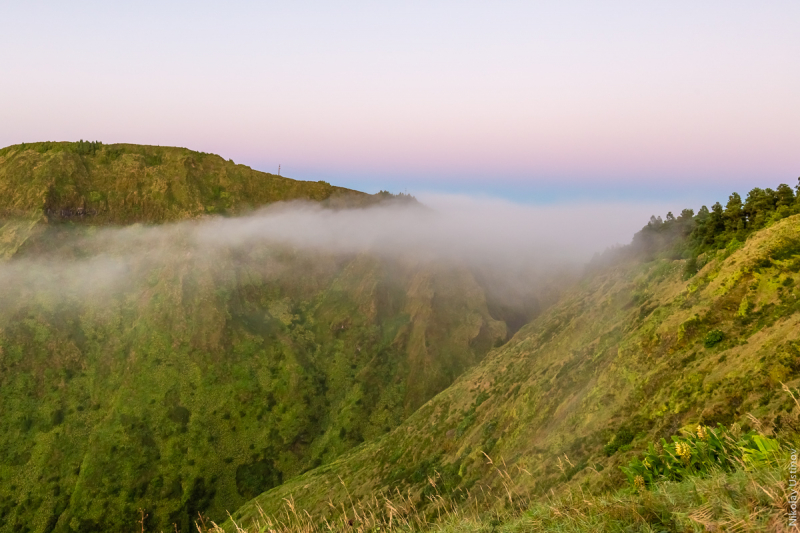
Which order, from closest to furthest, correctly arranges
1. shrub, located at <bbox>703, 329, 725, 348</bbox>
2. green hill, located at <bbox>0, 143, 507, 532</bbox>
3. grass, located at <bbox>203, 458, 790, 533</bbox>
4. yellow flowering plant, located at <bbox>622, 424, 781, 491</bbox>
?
grass, located at <bbox>203, 458, 790, 533</bbox>, yellow flowering plant, located at <bbox>622, 424, 781, 491</bbox>, shrub, located at <bbox>703, 329, 725, 348</bbox>, green hill, located at <bbox>0, 143, 507, 532</bbox>

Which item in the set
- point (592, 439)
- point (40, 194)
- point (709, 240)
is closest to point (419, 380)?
point (709, 240)

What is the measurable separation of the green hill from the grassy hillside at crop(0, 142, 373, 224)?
1.57 feet

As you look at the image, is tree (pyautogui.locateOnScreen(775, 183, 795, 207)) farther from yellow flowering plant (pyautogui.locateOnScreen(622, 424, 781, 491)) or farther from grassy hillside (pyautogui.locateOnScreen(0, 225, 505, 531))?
grassy hillside (pyautogui.locateOnScreen(0, 225, 505, 531))

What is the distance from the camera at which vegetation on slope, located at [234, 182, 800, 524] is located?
18469mm

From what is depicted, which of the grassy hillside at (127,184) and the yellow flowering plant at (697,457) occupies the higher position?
the grassy hillside at (127,184)

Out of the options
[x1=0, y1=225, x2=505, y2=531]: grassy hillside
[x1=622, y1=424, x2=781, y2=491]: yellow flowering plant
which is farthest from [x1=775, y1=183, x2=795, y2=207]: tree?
[x1=0, y1=225, x2=505, y2=531]: grassy hillside

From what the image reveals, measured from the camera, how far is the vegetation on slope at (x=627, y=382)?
18469mm

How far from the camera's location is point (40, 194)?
108 metres

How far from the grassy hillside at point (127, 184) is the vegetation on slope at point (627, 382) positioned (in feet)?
318

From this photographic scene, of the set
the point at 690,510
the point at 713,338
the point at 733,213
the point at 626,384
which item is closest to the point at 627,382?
the point at 626,384

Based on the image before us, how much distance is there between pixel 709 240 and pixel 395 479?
41.3 metres

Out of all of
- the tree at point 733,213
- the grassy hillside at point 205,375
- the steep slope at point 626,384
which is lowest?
the grassy hillside at point 205,375

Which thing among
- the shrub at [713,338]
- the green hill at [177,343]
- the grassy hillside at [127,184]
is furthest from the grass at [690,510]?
the grassy hillside at [127,184]

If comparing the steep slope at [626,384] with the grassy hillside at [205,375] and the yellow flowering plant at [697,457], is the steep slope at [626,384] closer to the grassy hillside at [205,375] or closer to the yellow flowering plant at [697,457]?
the yellow flowering plant at [697,457]
